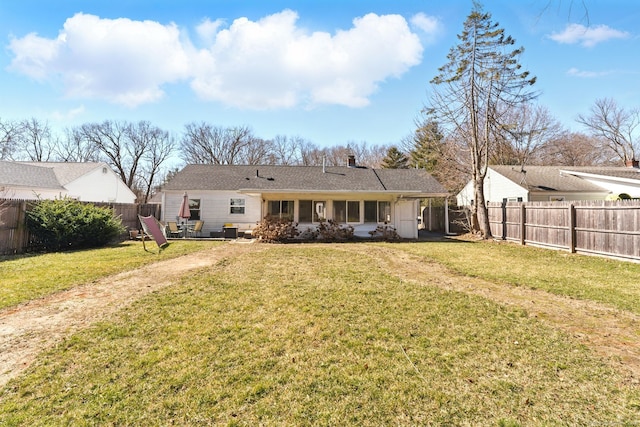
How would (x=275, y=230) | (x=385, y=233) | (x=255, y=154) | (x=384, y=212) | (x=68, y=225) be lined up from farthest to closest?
(x=255, y=154) → (x=384, y=212) → (x=385, y=233) → (x=275, y=230) → (x=68, y=225)

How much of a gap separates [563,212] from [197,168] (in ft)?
60.7

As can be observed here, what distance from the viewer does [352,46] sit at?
22.9 ft

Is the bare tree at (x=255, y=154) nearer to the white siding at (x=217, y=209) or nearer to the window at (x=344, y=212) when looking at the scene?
the white siding at (x=217, y=209)

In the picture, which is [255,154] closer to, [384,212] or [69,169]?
[69,169]

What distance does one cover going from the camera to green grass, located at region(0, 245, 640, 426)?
7.41 feet

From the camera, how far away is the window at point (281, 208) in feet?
50.1

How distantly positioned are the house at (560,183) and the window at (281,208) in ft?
45.2

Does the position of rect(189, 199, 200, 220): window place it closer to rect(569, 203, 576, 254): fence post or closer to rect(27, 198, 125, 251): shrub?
rect(27, 198, 125, 251): shrub

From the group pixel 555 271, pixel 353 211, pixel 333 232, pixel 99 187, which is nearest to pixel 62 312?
pixel 555 271

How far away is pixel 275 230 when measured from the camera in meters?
13.9

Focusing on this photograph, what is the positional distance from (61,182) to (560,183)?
3379cm

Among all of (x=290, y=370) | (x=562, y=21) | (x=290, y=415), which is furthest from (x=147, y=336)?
(x=562, y=21)

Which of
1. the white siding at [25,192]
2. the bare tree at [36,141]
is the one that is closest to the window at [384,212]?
the white siding at [25,192]

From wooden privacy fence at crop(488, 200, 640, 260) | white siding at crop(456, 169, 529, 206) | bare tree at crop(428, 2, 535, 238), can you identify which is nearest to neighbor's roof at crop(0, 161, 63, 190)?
bare tree at crop(428, 2, 535, 238)
